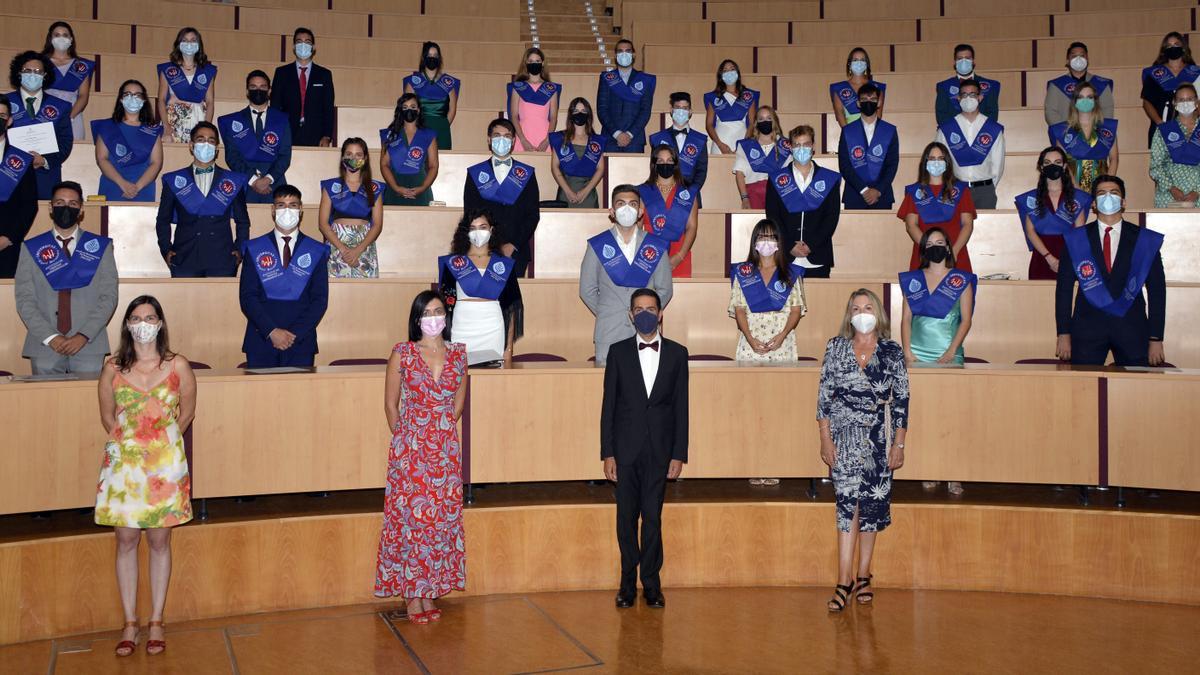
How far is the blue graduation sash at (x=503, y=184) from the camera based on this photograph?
7277 mm

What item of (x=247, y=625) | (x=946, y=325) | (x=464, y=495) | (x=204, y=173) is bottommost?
(x=247, y=625)

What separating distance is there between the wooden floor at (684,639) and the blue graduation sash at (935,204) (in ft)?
9.22

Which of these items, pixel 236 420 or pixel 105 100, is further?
pixel 105 100

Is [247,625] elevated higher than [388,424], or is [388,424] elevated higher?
[388,424]

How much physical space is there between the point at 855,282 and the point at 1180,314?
2.01 m

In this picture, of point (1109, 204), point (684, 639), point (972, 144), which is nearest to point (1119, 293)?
point (1109, 204)

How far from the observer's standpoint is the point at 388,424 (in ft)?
17.2

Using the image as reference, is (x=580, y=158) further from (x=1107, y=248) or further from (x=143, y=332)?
(x=143, y=332)

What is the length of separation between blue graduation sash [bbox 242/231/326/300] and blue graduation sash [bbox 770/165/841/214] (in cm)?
300

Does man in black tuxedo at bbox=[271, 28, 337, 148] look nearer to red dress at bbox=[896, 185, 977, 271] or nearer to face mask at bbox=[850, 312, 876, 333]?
red dress at bbox=[896, 185, 977, 271]

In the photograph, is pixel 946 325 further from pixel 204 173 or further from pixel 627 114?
pixel 204 173

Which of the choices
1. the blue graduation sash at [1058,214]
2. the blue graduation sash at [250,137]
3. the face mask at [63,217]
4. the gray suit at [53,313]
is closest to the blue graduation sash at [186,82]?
the blue graduation sash at [250,137]

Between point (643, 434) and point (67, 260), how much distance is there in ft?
10.3

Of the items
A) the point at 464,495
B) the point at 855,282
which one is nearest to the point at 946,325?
the point at 855,282
